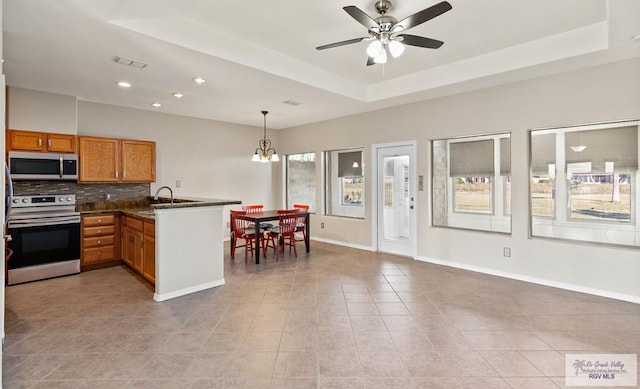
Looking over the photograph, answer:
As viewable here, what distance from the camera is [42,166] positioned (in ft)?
14.3

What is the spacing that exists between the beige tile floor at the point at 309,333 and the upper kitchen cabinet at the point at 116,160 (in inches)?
64.8

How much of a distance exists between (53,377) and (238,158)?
536cm

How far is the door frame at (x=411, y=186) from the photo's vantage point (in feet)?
17.4

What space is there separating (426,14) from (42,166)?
16.4 feet

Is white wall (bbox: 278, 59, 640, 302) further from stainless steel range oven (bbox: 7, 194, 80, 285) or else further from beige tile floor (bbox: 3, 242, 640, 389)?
stainless steel range oven (bbox: 7, 194, 80, 285)

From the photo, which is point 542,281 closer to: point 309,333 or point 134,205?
point 309,333

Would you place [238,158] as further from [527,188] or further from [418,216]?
[527,188]

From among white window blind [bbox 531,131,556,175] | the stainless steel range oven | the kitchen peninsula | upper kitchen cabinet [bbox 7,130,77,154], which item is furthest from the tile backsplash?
white window blind [bbox 531,131,556,175]

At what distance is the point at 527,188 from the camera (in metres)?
4.18

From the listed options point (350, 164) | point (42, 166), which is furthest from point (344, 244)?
point (42, 166)

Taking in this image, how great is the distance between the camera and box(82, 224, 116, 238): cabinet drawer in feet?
15.0

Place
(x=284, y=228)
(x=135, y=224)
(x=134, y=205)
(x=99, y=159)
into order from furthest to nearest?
1. (x=134, y=205)
2. (x=284, y=228)
3. (x=99, y=159)
4. (x=135, y=224)

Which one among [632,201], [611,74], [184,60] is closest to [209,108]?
[184,60]

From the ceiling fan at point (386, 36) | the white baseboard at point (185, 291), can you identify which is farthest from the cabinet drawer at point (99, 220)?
the ceiling fan at point (386, 36)
